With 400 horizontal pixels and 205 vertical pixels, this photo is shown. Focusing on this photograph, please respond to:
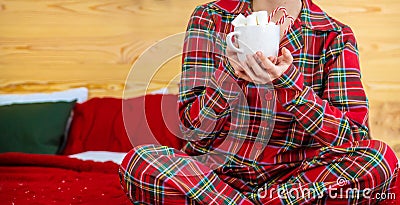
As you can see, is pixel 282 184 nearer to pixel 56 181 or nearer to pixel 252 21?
pixel 252 21

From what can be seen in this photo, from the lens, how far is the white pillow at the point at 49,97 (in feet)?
7.24

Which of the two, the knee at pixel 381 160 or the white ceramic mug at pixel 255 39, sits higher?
the white ceramic mug at pixel 255 39

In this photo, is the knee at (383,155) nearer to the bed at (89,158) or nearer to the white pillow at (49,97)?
the bed at (89,158)

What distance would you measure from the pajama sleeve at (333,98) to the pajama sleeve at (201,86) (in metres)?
0.18

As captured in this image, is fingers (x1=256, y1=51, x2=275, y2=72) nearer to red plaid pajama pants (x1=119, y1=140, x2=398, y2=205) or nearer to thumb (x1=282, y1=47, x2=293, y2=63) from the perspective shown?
thumb (x1=282, y1=47, x2=293, y2=63)

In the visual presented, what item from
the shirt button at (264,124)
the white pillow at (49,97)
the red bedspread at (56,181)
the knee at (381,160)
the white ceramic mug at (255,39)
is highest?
the white ceramic mug at (255,39)

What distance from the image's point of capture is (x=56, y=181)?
5.41 feet

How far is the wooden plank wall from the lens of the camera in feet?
6.90

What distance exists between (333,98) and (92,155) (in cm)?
100

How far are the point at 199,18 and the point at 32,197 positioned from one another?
0.65 meters

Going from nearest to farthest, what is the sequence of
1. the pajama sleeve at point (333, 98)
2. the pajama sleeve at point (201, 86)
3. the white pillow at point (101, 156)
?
the pajama sleeve at point (333, 98)
the pajama sleeve at point (201, 86)
the white pillow at point (101, 156)

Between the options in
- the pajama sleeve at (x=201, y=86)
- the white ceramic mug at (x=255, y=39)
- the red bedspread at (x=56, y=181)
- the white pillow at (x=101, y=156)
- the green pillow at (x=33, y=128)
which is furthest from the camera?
the green pillow at (x=33, y=128)

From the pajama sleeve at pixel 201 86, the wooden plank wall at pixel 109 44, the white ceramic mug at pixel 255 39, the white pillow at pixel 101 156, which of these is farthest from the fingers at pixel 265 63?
the wooden plank wall at pixel 109 44

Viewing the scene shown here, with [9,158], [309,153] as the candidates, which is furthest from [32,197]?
[309,153]
